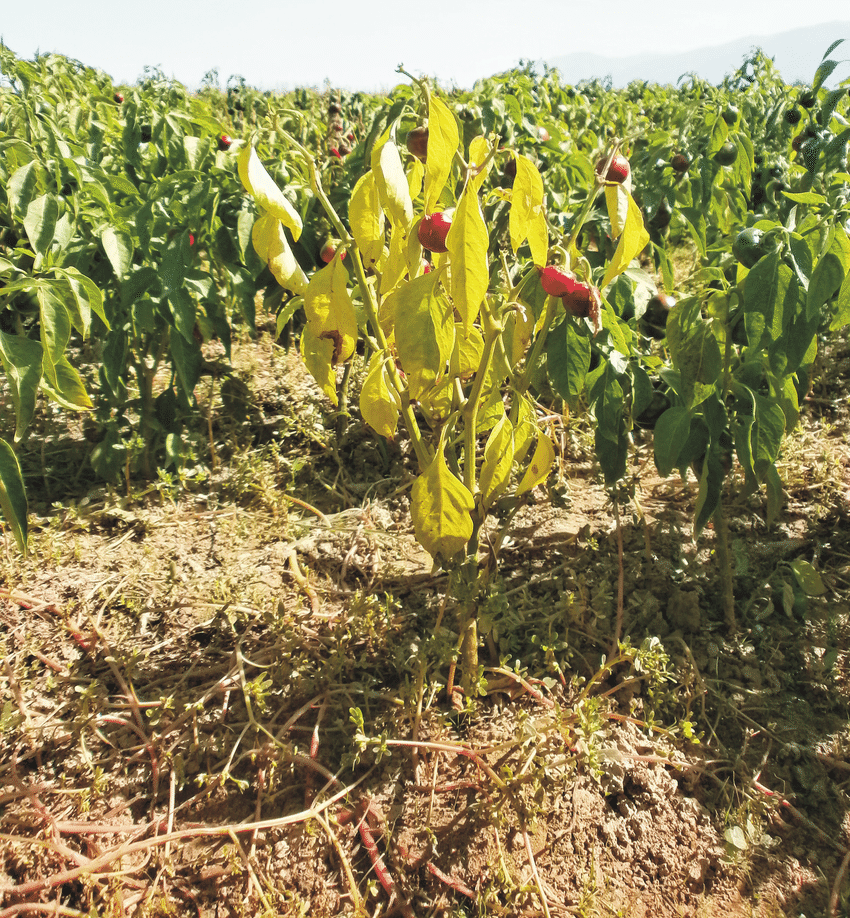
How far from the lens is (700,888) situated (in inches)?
52.5

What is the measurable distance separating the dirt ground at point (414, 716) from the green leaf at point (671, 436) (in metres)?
0.32

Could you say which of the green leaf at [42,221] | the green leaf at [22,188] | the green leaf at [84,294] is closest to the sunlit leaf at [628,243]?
the green leaf at [84,294]

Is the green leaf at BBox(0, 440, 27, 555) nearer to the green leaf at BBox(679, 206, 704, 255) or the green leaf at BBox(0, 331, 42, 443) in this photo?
the green leaf at BBox(0, 331, 42, 443)

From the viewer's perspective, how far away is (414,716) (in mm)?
1518

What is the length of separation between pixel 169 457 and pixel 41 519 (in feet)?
1.37

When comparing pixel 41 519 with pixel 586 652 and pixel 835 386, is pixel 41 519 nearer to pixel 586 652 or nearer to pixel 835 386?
pixel 586 652

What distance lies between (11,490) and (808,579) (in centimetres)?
172

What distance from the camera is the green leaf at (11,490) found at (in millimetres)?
1206

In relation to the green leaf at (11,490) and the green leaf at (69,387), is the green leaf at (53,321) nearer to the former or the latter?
the green leaf at (69,387)

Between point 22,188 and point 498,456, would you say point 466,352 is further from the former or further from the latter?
point 22,188

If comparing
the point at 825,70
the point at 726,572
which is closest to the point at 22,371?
the point at 726,572

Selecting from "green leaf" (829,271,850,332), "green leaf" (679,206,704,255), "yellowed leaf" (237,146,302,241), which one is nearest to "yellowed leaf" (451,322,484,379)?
"yellowed leaf" (237,146,302,241)

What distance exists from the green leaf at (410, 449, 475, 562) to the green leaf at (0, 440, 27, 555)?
67cm

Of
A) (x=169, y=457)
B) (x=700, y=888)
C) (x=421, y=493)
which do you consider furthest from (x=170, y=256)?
(x=700, y=888)
